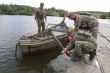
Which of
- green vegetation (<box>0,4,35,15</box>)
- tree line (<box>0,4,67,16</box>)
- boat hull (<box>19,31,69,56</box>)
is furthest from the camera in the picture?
green vegetation (<box>0,4,35,15</box>)

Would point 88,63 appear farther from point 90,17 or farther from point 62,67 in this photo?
point 62,67

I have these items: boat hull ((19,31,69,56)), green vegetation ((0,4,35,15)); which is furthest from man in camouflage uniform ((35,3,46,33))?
green vegetation ((0,4,35,15))

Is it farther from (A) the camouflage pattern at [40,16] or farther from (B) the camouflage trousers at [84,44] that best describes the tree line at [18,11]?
(B) the camouflage trousers at [84,44]

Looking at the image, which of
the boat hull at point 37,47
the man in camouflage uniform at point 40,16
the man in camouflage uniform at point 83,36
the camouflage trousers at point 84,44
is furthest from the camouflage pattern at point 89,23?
the man in camouflage uniform at point 40,16

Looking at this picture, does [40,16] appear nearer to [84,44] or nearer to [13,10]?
[84,44]

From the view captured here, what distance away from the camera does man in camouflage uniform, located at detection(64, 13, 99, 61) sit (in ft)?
26.0

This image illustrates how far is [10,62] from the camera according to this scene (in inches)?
500

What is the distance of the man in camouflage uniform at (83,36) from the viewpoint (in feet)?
26.0

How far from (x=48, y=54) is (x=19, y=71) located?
3.58 meters

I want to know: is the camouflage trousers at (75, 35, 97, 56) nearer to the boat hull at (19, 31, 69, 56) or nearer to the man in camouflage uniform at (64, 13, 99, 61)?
the man in camouflage uniform at (64, 13, 99, 61)

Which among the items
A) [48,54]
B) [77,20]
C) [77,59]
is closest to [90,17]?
[77,20]

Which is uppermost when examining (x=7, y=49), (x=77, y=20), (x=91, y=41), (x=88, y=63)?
(x=77, y=20)

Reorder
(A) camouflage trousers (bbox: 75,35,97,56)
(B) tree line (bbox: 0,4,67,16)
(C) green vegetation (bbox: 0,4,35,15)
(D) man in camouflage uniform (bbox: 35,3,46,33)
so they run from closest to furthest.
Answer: (A) camouflage trousers (bbox: 75,35,97,56), (D) man in camouflage uniform (bbox: 35,3,46,33), (B) tree line (bbox: 0,4,67,16), (C) green vegetation (bbox: 0,4,35,15)

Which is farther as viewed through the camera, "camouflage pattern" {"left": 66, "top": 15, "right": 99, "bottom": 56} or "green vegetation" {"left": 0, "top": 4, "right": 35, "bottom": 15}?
"green vegetation" {"left": 0, "top": 4, "right": 35, "bottom": 15}
